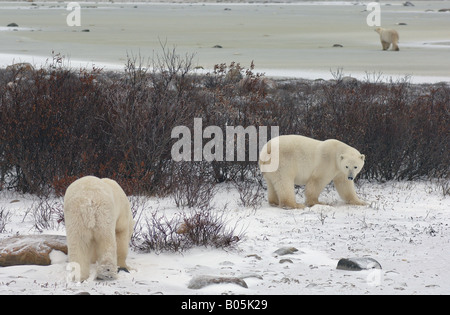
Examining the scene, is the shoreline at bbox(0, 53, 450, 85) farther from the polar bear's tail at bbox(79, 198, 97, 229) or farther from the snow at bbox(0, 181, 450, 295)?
the polar bear's tail at bbox(79, 198, 97, 229)

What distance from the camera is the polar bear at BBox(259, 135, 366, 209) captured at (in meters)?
6.57

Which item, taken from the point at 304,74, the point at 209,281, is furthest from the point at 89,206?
the point at 304,74

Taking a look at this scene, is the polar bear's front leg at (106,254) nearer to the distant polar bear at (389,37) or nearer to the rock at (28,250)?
the rock at (28,250)

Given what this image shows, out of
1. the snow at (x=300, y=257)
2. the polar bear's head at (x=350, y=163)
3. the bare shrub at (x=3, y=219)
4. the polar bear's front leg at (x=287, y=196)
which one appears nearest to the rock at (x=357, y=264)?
the snow at (x=300, y=257)

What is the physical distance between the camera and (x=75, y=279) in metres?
4.17

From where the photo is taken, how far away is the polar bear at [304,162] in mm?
6574

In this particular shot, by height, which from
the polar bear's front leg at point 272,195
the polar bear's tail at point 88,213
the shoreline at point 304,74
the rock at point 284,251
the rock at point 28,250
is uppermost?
the shoreline at point 304,74

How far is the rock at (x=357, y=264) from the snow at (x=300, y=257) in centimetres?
5

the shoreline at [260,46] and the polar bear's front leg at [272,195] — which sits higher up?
the shoreline at [260,46]

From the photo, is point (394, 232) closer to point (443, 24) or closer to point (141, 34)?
point (141, 34)
